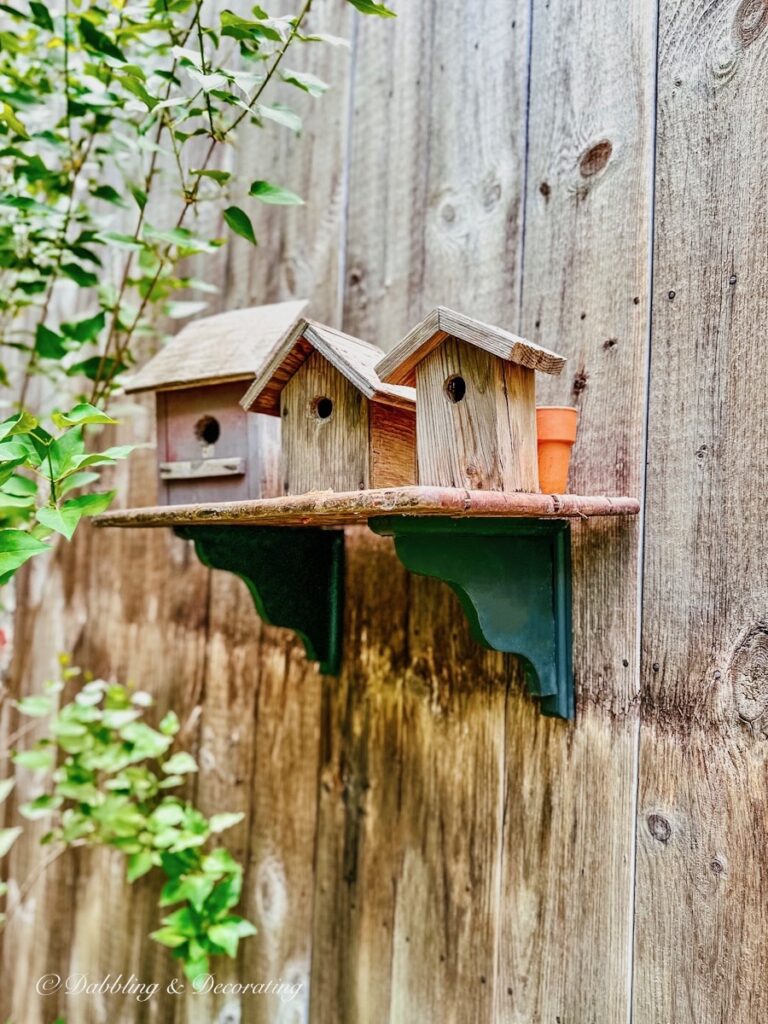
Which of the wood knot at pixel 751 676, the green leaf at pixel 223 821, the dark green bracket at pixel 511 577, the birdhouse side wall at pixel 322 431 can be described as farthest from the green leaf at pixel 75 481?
the wood knot at pixel 751 676

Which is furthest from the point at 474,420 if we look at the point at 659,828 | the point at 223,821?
the point at 223,821

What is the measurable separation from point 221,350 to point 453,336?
1.22 feet

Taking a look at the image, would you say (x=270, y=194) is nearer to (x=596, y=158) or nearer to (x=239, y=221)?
(x=239, y=221)

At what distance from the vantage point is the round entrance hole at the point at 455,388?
0.76 m

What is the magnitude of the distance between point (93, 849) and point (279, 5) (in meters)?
1.48

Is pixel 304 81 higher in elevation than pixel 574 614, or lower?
higher

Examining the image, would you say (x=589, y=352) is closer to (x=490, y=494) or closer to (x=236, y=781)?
(x=490, y=494)

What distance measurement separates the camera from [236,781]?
128 centimetres

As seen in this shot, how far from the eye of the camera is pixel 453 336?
0.75m

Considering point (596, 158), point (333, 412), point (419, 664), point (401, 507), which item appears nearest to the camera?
point (401, 507)

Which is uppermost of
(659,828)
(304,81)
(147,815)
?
(304,81)

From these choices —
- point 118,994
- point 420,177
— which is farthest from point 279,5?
point 118,994

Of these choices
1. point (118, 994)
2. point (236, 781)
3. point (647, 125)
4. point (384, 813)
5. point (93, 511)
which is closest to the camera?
point (93, 511)

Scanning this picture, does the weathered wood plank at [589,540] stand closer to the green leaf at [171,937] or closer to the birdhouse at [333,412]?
the birdhouse at [333,412]
